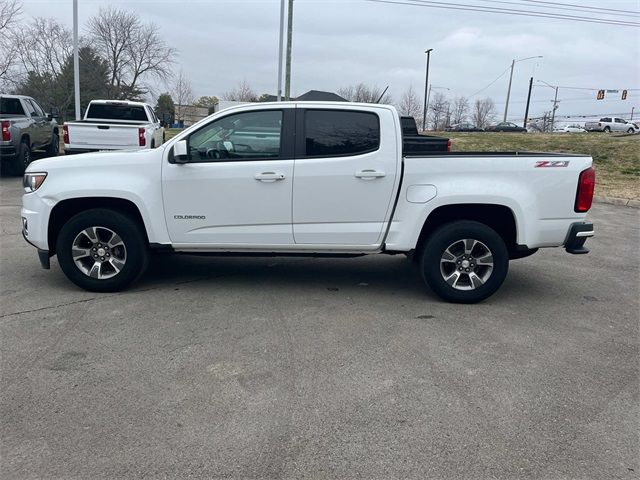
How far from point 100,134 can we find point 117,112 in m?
3.13

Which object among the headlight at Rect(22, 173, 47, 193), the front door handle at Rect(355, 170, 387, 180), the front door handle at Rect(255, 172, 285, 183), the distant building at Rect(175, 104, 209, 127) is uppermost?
the distant building at Rect(175, 104, 209, 127)

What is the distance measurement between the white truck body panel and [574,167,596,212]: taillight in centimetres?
6

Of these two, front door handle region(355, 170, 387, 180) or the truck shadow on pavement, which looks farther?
the truck shadow on pavement

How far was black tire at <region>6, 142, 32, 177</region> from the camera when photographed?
1360 centimetres

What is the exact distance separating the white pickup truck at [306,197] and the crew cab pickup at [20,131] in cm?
897

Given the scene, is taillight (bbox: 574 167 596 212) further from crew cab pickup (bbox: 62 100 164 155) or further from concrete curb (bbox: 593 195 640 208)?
crew cab pickup (bbox: 62 100 164 155)

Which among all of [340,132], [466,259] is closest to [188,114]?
[340,132]

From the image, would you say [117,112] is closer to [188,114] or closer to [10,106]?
[10,106]

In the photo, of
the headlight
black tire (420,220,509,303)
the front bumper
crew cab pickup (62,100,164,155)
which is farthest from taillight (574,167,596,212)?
crew cab pickup (62,100,164,155)

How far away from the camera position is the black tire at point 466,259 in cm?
527

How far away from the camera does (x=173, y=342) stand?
4305mm

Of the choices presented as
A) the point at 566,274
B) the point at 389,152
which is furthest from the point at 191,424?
the point at 566,274

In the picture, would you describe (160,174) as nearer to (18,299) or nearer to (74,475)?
(18,299)

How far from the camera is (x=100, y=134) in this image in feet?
41.5
